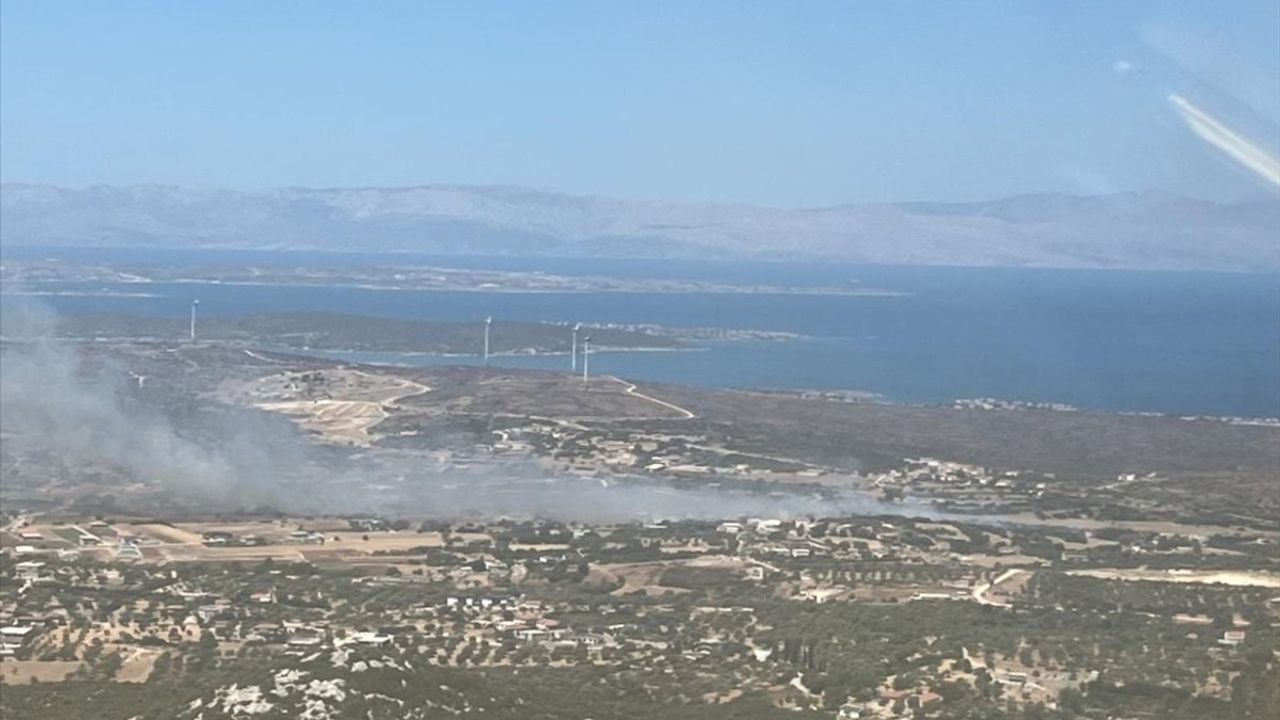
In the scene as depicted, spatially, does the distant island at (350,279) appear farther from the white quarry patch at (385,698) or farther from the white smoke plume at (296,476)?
the white quarry patch at (385,698)

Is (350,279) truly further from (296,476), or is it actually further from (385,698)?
(385,698)

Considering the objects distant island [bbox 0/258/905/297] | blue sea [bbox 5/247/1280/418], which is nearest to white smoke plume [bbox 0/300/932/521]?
blue sea [bbox 5/247/1280/418]

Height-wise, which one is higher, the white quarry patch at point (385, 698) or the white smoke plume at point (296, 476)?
the white quarry patch at point (385, 698)

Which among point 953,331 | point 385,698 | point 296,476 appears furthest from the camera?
point 953,331

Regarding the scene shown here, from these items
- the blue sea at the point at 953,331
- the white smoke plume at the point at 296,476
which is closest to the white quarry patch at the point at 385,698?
the white smoke plume at the point at 296,476

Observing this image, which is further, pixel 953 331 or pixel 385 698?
pixel 953 331

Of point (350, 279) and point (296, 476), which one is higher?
point (350, 279)

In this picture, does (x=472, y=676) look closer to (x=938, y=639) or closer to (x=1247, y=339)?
(x=938, y=639)

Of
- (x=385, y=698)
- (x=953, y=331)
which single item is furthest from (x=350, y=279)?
(x=385, y=698)
